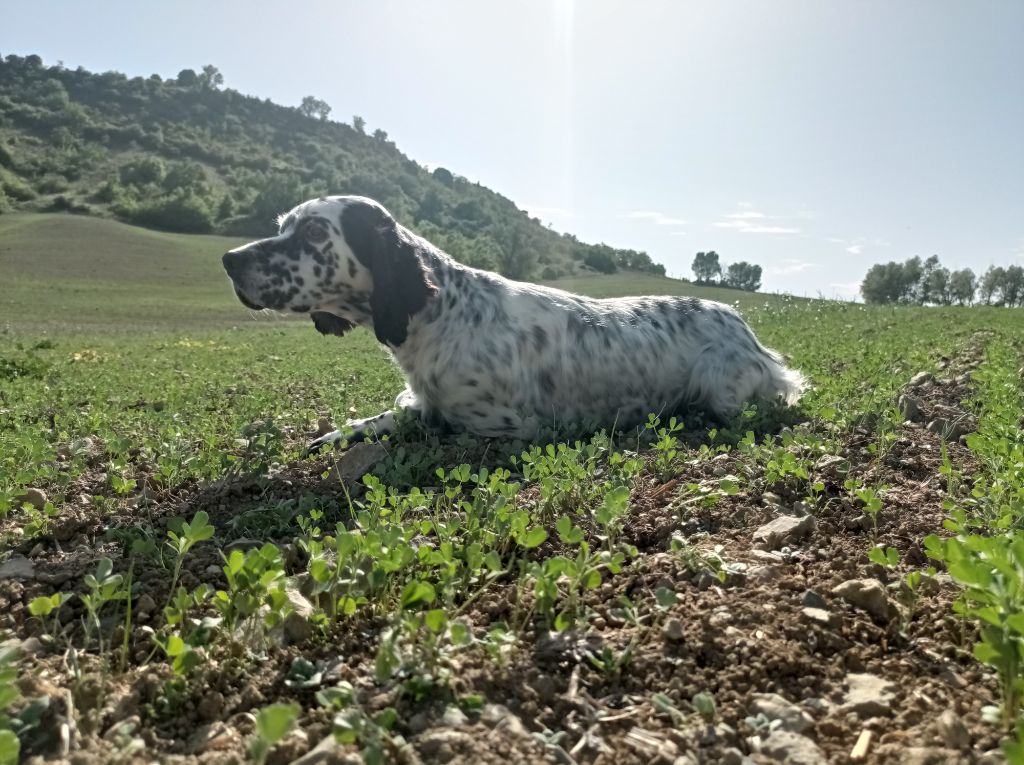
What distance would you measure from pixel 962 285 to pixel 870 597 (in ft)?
342

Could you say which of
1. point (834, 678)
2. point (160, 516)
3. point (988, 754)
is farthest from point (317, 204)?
point (988, 754)

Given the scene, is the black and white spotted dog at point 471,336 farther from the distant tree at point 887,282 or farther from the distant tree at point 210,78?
the distant tree at point 210,78

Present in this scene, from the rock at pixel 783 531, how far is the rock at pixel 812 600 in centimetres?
48

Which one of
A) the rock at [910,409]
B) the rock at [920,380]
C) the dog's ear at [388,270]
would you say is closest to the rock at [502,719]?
the dog's ear at [388,270]

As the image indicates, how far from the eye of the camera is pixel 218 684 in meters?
1.74

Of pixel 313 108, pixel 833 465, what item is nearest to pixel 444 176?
pixel 313 108

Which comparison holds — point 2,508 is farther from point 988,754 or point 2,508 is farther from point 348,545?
point 988,754

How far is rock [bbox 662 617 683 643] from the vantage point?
6.15ft

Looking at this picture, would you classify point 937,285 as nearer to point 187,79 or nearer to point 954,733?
point 954,733

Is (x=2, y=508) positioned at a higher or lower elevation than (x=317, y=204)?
lower

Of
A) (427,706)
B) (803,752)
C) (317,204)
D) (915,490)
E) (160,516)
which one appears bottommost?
(160,516)

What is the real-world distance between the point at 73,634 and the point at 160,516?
1.36 meters

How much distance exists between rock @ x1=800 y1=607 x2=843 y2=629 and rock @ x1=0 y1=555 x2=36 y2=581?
2.53 meters

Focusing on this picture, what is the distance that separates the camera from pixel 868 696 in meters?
1.60
